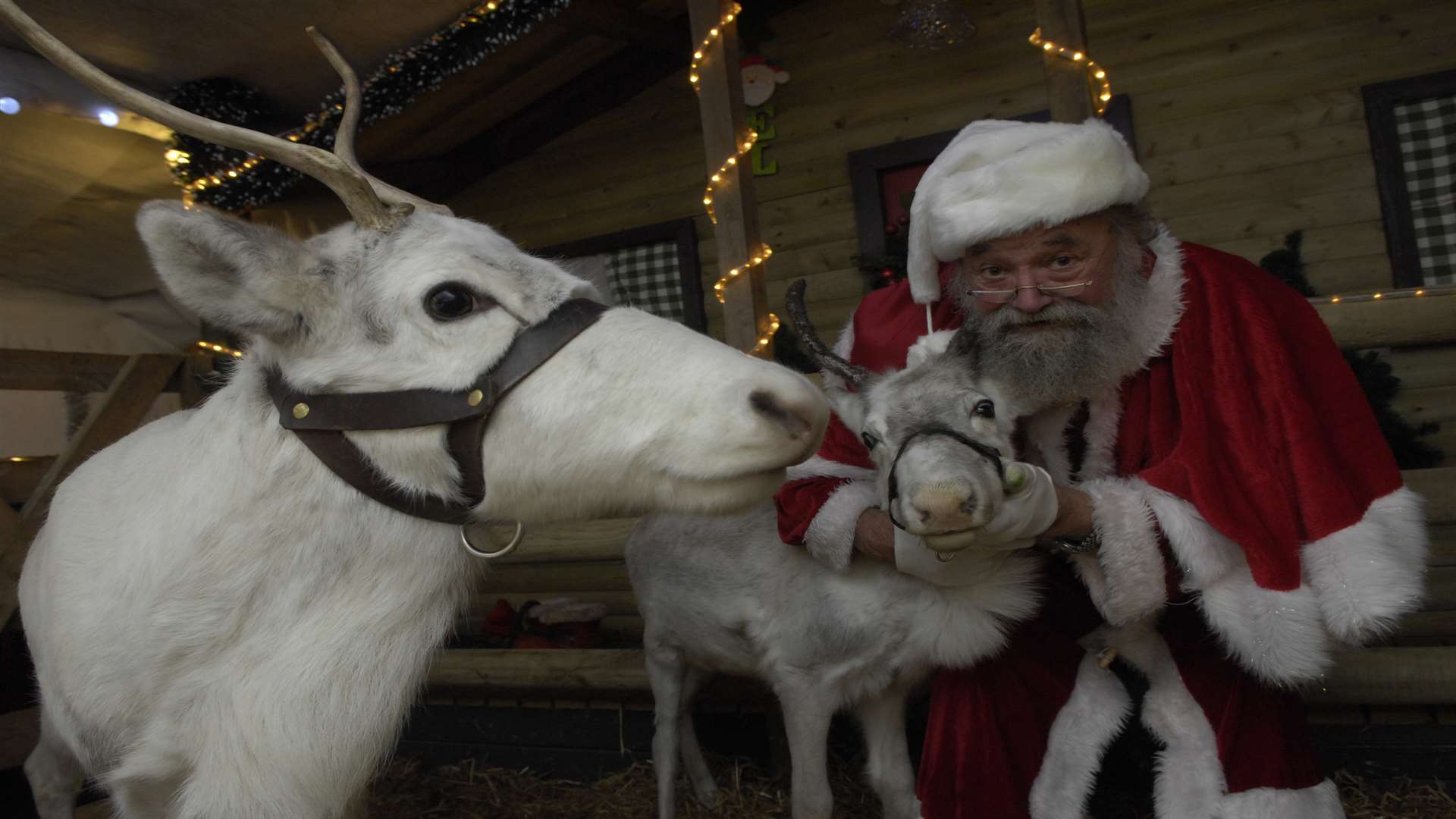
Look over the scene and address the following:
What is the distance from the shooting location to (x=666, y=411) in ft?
5.49

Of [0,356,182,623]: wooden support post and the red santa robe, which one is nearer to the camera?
the red santa robe

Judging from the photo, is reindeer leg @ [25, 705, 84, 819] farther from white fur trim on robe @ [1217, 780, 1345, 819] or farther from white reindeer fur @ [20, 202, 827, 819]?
white fur trim on robe @ [1217, 780, 1345, 819]

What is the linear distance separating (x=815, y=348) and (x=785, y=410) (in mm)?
1034

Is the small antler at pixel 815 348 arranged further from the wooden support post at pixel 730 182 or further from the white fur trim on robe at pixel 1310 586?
the wooden support post at pixel 730 182

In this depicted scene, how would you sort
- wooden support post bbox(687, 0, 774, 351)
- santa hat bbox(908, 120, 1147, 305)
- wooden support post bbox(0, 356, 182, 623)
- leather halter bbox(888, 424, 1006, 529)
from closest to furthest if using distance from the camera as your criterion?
leather halter bbox(888, 424, 1006, 529) < santa hat bbox(908, 120, 1147, 305) < wooden support post bbox(0, 356, 182, 623) < wooden support post bbox(687, 0, 774, 351)

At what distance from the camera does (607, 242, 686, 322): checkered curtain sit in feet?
25.9

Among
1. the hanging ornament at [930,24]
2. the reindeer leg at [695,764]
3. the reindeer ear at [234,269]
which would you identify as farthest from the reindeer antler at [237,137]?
the hanging ornament at [930,24]

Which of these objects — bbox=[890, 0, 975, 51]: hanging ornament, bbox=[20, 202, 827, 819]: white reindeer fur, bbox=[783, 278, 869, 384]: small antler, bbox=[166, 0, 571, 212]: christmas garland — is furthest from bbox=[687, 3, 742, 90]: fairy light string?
bbox=[20, 202, 827, 819]: white reindeer fur

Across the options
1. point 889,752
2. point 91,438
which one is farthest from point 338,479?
point 91,438

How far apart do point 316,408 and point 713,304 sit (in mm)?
6073

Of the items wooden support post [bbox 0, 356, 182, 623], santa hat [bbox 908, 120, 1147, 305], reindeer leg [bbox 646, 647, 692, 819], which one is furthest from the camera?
wooden support post [bbox 0, 356, 182, 623]

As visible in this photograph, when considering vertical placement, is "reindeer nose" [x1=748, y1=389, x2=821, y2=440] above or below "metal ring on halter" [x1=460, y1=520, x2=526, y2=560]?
above

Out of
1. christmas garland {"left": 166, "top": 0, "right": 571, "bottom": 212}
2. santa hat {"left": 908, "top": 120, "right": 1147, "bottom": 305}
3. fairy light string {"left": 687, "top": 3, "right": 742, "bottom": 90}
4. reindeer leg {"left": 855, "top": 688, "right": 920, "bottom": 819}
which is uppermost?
christmas garland {"left": 166, "top": 0, "right": 571, "bottom": 212}

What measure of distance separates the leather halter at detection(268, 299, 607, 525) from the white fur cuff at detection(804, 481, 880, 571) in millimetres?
1039
